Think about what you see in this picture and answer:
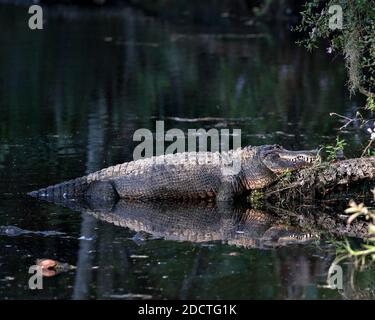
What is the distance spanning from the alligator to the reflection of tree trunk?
0.86 metres

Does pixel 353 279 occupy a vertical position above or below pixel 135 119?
above

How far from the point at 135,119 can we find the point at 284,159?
241 inches

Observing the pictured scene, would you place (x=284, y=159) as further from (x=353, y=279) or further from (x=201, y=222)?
(x=353, y=279)

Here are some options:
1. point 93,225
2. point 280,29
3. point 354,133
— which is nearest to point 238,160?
point 93,225

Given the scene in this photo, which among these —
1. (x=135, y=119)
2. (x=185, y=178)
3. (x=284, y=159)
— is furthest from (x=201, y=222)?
(x=135, y=119)

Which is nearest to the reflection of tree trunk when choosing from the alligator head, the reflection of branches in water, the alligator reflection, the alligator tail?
the alligator reflection

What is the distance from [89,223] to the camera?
11367 millimetres

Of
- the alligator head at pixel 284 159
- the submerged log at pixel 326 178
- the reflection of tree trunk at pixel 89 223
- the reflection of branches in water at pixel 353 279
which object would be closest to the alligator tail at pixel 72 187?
the reflection of tree trunk at pixel 89 223

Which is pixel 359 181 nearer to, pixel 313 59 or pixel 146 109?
pixel 146 109

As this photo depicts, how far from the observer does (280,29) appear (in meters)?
35.7

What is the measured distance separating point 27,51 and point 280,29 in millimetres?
10546

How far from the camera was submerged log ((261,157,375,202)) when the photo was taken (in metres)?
12.4

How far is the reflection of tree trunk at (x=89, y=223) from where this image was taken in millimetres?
9116

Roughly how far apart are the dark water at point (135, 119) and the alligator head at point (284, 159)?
2.17m
